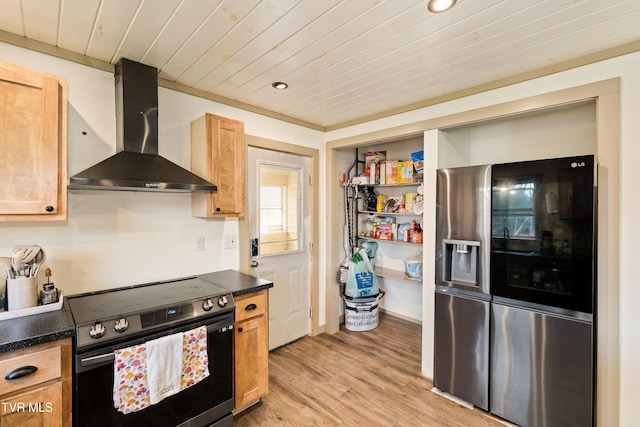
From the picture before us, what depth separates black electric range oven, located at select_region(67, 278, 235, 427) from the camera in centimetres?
149

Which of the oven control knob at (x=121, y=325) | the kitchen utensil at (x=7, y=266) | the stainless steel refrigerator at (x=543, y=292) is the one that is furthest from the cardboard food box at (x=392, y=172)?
the kitchen utensil at (x=7, y=266)

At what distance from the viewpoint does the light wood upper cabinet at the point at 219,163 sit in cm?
227

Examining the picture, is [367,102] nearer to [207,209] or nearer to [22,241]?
[207,209]

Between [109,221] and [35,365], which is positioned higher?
[109,221]

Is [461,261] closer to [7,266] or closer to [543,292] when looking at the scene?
[543,292]

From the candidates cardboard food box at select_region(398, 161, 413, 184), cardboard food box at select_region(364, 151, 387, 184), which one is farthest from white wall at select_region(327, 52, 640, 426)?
cardboard food box at select_region(364, 151, 387, 184)

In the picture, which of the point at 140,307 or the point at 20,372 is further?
the point at 140,307

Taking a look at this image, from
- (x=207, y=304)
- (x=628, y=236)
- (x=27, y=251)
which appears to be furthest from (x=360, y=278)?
(x=27, y=251)

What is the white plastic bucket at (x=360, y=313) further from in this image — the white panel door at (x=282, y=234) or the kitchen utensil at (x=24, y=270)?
the kitchen utensil at (x=24, y=270)

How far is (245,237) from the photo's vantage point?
9.12ft

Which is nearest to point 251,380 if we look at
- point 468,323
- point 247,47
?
point 468,323

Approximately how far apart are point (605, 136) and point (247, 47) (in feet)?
7.15

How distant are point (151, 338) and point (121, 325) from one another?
0.17 metres

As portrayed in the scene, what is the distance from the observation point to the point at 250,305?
2.17m
